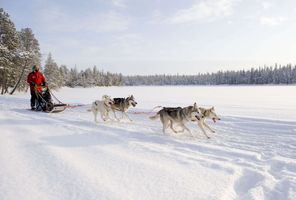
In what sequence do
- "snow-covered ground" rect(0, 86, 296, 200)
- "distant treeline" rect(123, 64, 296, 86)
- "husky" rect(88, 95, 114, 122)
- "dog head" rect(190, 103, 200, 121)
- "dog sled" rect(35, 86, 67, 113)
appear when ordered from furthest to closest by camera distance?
"distant treeline" rect(123, 64, 296, 86)
"dog sled" rect(35, 86, 67, 113)
"husky" rect(88, 95, 114, 122)
"dog head" rect(190, 103, 200, 121)
"snow-covered ground" rect(0, 86, 296, 200)

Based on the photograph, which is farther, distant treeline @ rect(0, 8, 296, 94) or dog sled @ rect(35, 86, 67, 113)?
distant treeline @ rect(0, 8, 296, 94)

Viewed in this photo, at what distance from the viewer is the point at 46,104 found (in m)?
11.6

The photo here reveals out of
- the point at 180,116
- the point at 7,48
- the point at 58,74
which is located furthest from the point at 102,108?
the point at 58,74

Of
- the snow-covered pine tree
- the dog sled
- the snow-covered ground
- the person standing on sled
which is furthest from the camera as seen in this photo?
the snow-covered pine tree

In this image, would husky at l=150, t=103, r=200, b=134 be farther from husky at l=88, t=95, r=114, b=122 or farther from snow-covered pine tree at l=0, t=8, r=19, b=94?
snow-covered pine tree at l=0, t=8, r=19, b=94

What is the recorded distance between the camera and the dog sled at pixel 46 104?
37.2ft

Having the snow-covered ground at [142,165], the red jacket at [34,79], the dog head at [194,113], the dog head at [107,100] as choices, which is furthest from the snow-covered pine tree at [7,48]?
the dog head at [194,113]

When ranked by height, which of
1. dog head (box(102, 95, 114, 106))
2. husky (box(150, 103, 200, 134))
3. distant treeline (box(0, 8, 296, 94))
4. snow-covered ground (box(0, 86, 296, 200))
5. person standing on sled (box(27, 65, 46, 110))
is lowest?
snow-covered ground (box(0, 86, 296, 200))

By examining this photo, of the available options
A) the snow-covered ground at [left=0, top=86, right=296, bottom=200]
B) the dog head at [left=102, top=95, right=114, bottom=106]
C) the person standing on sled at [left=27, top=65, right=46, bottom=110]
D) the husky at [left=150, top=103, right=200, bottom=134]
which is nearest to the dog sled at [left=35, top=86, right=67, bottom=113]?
the person standing on sled at [left=27, top=65, right=46, bottom=110]

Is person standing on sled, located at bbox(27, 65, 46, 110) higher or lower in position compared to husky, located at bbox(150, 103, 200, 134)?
higher

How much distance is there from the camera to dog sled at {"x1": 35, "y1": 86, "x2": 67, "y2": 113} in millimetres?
11328

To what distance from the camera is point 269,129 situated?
25.5ft

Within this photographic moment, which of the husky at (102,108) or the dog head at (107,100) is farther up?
the dog head at (107,100)

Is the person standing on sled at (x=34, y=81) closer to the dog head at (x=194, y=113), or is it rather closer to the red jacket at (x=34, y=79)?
the red jacket at (x=34, y=79)
